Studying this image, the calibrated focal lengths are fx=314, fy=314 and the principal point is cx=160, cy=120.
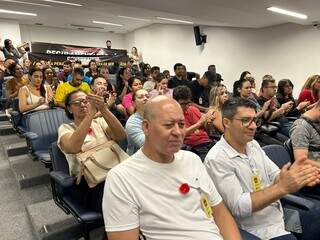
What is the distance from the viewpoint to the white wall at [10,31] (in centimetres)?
980

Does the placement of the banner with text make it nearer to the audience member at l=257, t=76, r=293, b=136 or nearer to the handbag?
the audience member at l=257, t=76, r=293, b=136

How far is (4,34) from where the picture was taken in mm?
9836

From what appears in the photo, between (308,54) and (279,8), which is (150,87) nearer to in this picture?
(279,8)

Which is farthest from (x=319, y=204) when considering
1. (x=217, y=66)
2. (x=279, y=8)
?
(x=217, y=66)

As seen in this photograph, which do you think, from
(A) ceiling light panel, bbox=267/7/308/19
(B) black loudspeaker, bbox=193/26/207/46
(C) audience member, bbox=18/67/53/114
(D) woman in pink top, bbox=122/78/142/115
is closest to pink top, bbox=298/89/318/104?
(A) ceiling light panel, bbox=267/7/308/19

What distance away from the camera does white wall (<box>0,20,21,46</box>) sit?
980 centimetres

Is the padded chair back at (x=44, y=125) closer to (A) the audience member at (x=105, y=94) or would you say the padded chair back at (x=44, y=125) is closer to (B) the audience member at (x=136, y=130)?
(A) the audience member at (x=105, y=94)

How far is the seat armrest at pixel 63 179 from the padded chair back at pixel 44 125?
43.0 inches

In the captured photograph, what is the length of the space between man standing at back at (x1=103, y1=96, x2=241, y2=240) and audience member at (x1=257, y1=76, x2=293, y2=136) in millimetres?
2753

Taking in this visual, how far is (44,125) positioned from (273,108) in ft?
8.85

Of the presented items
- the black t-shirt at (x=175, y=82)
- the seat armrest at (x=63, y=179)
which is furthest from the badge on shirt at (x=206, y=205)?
the black t-shirt at (x=175, y=82)

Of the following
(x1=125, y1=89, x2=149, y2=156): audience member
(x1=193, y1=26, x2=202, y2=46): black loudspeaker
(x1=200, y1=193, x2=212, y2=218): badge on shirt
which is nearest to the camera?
(x1=200, y1=193, x2=212, y2=218): badge on shirt

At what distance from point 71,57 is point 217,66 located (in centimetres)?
445

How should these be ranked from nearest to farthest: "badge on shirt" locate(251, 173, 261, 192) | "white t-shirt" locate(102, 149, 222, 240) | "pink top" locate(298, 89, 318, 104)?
"white t-shirt" locate(102, 149, 222, 240) → "badge on shirt" locate(251, 173, 261, 192) → "pink top" locate(298, 89, 318, 104)
